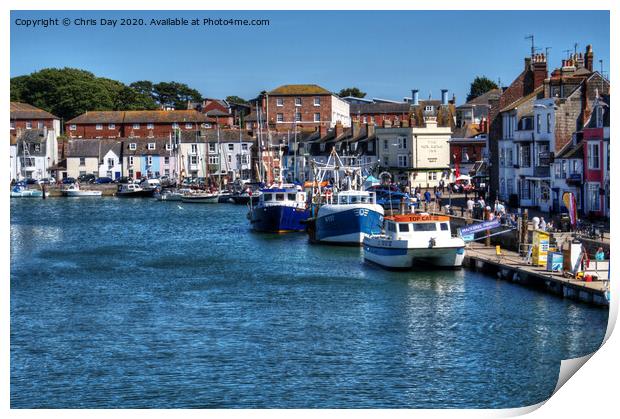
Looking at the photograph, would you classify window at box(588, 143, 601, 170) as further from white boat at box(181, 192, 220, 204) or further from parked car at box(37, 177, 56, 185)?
parked car at box(37, 177, 56, 185)

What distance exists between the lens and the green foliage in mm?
52031

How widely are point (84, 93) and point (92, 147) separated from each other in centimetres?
1574

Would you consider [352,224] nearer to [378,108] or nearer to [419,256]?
[419,256]

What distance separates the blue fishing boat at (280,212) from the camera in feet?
138

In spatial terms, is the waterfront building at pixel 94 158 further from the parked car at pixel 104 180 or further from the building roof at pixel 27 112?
the building roof at pixel 27 112

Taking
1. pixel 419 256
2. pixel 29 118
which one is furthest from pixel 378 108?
pixel 419 256

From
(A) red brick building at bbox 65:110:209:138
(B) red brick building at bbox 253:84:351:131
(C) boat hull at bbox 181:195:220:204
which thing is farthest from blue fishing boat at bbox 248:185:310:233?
(A) red brick building at bbox 65:110:209:138

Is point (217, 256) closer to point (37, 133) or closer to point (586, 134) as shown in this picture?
point (586, 134)

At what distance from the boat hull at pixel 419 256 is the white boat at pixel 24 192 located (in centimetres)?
3961

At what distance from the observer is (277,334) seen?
67.5ft

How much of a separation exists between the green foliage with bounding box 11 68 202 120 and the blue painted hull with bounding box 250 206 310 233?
560 inches

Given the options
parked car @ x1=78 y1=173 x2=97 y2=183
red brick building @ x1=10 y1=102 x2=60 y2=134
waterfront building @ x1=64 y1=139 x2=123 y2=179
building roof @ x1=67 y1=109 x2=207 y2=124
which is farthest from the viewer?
parked car @ x1=78 y1=173 x2=97 y2=183

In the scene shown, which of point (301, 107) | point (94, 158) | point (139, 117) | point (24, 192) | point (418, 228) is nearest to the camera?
point (418, 228)
